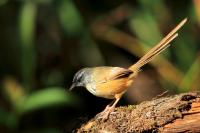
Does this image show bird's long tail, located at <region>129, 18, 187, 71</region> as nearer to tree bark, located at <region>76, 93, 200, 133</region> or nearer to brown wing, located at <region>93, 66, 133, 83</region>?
brown wing, located at <region>93, 66, 133, 83</region>

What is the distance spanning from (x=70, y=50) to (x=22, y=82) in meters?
0.75

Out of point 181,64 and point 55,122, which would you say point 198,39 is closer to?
point 181,64

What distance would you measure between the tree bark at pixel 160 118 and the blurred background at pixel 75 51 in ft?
8.02

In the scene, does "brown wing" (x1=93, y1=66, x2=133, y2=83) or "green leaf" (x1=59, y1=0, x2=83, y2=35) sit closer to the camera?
"brown wing" (x1=93, y1=66, x2=133, y2=83)

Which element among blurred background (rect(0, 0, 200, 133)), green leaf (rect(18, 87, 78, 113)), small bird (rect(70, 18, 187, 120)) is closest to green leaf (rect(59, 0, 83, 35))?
blurred background (rect(0, 0, 200, 133))

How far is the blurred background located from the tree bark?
8.02 ft

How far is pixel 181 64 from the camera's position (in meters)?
6.75

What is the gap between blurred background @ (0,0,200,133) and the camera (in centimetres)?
668

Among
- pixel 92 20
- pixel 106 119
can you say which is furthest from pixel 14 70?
pixel 106 119

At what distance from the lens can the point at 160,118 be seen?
3906mm

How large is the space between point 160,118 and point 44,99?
9.49 ft

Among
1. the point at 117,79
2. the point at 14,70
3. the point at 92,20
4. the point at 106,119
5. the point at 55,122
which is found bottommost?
the point at 106,119

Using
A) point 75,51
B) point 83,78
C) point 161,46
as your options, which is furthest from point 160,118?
point 75,51

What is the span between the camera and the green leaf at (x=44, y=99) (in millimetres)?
6586
